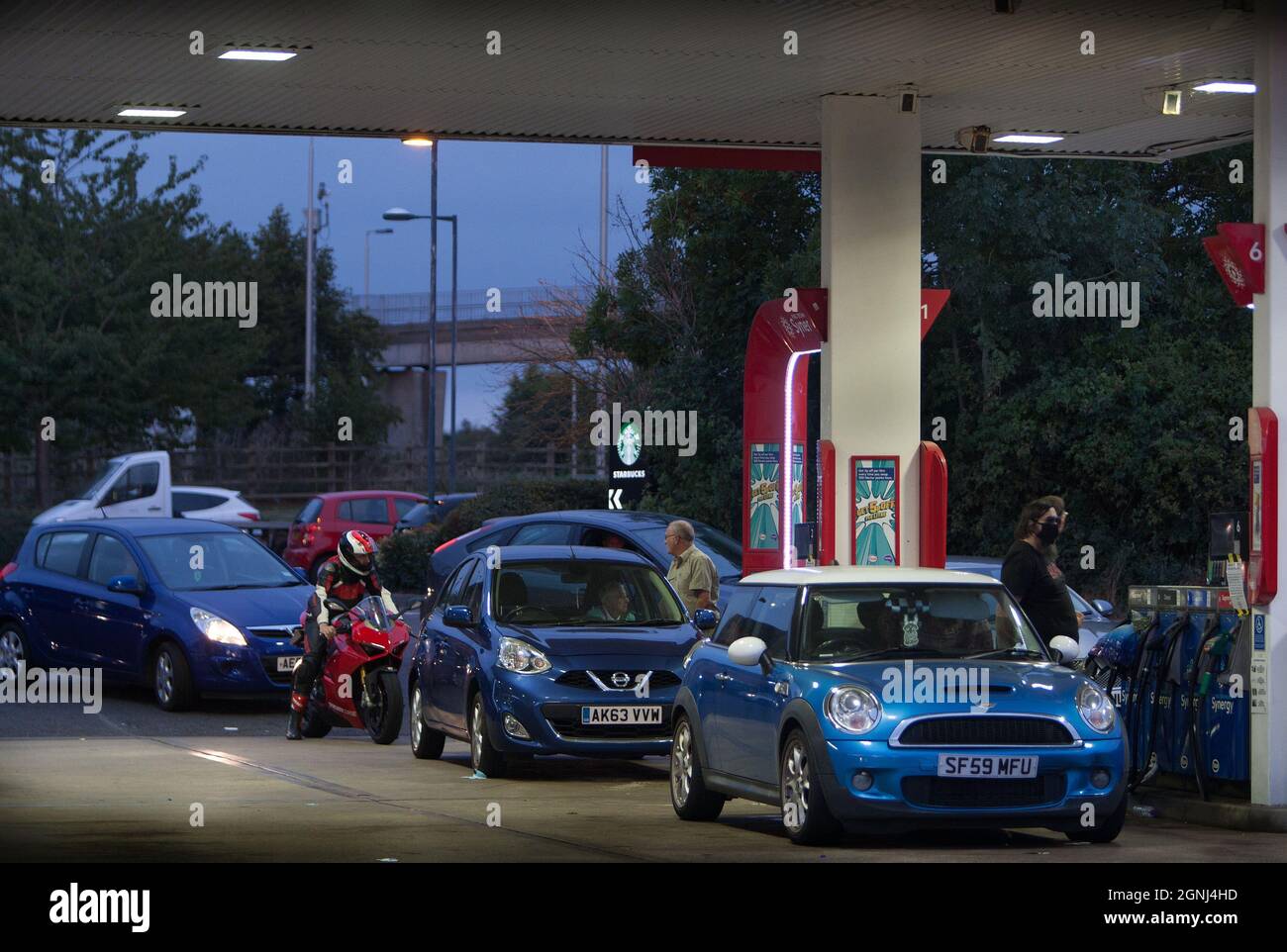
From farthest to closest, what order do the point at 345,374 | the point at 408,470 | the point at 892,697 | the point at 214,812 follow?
the point at 345,374, the point at 408,470, the point at 214,812, the point at 892,697

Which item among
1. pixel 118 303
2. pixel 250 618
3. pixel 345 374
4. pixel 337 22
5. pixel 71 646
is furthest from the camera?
pixel 345 374

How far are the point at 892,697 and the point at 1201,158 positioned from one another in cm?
2489

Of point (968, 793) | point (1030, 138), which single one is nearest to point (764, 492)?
point (1030, 138)

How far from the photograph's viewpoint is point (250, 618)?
1931 cm

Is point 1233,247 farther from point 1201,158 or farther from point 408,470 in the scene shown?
point 408,470

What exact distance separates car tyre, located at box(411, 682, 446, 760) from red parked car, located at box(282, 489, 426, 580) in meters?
18.1

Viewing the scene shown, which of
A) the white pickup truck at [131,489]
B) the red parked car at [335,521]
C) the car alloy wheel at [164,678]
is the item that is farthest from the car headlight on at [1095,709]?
the white pickup truck at [131,489]

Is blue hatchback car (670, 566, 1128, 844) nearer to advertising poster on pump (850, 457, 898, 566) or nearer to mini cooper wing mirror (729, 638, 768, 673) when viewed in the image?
mini cooper wing mirror (729, 638, 768, 673)

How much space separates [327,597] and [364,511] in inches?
844

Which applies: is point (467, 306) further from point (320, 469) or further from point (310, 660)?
point (310, 660)

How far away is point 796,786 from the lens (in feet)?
36.1

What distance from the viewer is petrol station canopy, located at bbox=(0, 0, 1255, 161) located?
13.1 m

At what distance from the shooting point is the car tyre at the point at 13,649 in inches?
832

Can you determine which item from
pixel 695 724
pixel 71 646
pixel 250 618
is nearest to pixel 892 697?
pixel 695 724
